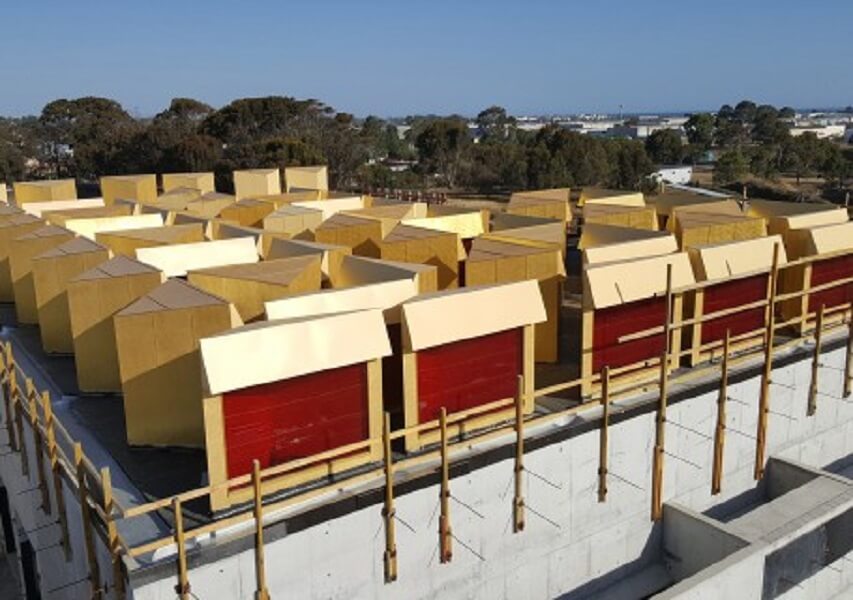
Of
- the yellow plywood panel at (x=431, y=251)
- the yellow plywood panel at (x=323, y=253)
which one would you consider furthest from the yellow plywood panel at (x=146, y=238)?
the yellow plywood panel at (x=431, y=251)

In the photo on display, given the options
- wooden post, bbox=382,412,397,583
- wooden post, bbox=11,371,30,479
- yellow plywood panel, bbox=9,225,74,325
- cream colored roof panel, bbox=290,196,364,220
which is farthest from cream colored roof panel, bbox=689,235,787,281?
yellow plywood panel, bbox=9,225,74,325

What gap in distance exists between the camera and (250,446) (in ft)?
33.0

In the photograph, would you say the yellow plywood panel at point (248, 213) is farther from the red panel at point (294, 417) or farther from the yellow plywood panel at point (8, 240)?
the red panel at point (294, 417)

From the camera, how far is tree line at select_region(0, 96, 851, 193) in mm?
59594

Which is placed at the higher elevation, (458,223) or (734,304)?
(458,223)

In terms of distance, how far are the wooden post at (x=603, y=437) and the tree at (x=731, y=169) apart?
63.2 m

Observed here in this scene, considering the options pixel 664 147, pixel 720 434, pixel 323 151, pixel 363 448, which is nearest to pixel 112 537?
pixel 363 448

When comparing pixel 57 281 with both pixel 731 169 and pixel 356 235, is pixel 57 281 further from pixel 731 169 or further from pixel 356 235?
pixel 731 169

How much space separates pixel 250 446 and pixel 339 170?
5847 centimetres

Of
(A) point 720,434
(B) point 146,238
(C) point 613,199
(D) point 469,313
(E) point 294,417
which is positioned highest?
(C) point 613,199

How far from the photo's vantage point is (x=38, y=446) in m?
11.7

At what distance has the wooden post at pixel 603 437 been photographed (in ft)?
38.7

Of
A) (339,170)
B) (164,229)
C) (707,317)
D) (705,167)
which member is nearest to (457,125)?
(339,170)

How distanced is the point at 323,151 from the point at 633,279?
184 feet
